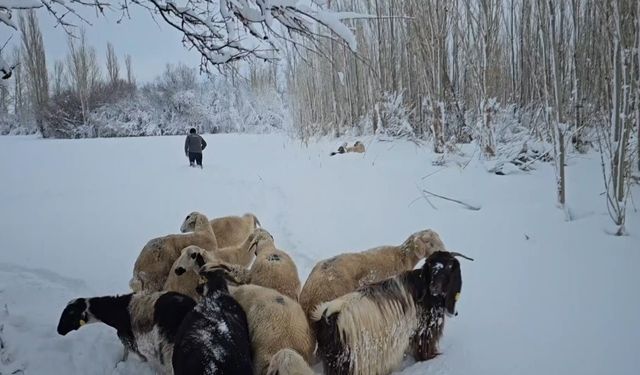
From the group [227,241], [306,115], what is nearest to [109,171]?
[306,115]

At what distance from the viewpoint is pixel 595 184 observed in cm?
626

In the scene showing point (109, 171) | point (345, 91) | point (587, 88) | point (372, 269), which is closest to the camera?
point (372, 269)

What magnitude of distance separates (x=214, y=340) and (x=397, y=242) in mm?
3349

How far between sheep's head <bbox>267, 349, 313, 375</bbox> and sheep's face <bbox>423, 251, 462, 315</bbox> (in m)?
1.37

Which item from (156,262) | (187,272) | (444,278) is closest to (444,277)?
(444,278)

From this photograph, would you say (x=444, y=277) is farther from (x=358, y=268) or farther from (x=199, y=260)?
(x=199, y=260)

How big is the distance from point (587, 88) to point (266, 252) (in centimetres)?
765

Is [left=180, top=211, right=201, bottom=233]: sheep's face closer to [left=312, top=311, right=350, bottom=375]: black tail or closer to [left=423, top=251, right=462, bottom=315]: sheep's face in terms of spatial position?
[left=312, top=311, right=350, bottom=375]: black tail

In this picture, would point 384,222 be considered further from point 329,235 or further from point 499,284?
point 499,284

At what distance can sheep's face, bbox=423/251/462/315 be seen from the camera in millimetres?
3361

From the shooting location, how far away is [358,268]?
4.02 m

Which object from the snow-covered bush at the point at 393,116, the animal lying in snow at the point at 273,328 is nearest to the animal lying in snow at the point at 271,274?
the animal lying in snow at the point at 273,328

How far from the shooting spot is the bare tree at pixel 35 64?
1101 inches

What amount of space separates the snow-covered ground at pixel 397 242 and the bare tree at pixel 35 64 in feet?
67.8
